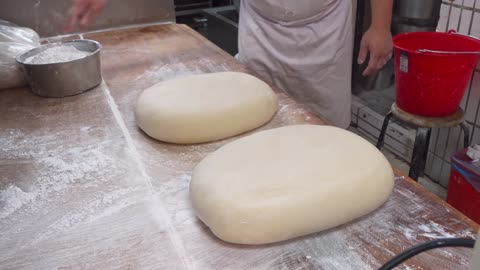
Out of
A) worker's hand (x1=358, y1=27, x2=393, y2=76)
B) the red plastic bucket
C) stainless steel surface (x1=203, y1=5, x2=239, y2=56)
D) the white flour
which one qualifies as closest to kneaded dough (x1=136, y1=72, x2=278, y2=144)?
the white flour

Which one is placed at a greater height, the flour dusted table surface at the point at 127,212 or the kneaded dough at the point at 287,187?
the kneaded dough at the point at 287,187

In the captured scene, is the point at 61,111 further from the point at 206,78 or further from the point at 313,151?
the point at 313,151

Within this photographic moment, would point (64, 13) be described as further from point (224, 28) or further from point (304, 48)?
point (224, 28)

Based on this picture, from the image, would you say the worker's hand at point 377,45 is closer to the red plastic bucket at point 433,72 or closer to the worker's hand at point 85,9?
the red plastic bucket at point 433,72

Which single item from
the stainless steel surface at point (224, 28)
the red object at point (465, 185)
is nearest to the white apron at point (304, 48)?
the red object at point (465, 185)

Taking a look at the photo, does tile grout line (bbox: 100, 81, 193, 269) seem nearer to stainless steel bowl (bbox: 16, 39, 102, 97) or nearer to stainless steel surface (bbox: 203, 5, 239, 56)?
stainless steel bowl (bbox: 16, 39, 102, 97)

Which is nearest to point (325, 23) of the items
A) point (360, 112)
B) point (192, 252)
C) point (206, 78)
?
point (206, 78)

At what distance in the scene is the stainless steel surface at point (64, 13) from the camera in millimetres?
1795

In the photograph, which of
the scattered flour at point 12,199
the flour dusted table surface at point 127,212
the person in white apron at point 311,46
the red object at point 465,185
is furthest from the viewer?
the red object at point 465,185

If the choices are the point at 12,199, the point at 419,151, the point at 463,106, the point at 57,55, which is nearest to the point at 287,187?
the point at 12,199

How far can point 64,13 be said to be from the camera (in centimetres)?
189

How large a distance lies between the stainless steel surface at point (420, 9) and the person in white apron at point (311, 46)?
961 mm

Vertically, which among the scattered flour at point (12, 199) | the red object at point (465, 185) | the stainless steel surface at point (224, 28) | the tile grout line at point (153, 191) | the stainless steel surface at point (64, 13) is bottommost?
the red object at point (465, 185)

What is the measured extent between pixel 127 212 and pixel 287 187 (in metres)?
0.33
